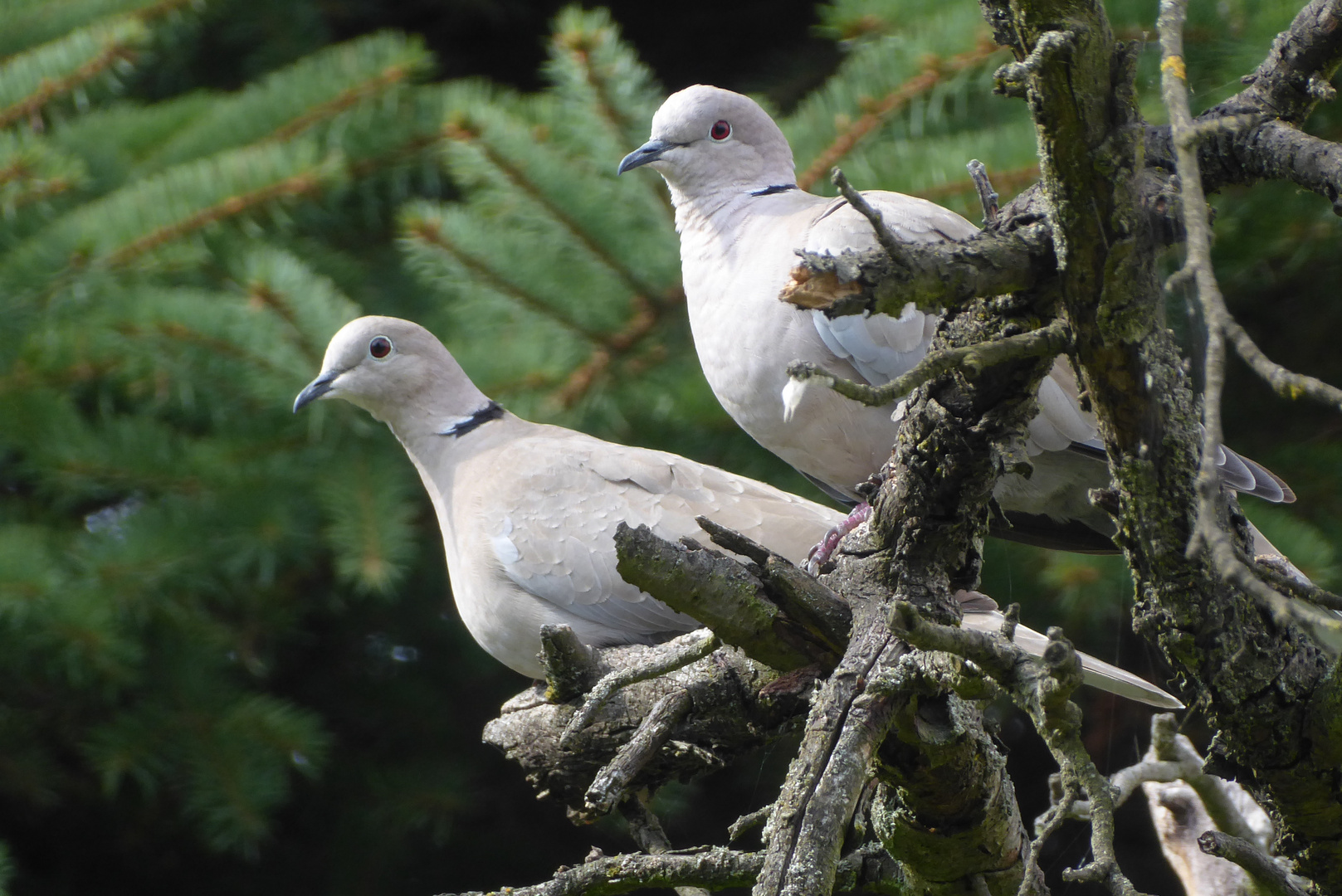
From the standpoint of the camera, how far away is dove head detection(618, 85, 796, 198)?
6.52 feet

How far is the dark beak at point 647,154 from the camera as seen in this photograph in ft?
6.45

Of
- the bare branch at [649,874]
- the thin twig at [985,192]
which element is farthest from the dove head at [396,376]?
the thin twig at [985,192]

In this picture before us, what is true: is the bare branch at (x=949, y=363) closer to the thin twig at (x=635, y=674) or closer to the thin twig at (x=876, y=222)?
the thin twig at (x=876, y=222)

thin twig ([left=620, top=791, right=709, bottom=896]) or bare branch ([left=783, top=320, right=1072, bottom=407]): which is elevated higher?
bare branch ([left=783, top=320, right=1072, bottom=407])

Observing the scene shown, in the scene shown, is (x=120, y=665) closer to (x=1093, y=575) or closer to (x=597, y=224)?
(x=597, y=224)

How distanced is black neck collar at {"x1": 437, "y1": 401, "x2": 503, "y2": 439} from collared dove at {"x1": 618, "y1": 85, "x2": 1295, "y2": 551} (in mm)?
549

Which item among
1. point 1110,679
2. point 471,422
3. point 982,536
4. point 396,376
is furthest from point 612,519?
point 982,536

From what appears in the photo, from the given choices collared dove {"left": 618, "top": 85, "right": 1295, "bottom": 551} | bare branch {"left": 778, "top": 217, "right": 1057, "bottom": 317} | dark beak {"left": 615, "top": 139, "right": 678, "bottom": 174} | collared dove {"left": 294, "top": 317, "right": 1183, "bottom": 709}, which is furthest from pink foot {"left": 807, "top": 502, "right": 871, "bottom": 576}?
dark beak {"left": 615, "top": 139, "right": 678, "bottom": 174}

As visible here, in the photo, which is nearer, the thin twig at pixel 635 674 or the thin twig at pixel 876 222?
the thin twig at pixel 876 222

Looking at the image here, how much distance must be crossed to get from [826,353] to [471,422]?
846mm

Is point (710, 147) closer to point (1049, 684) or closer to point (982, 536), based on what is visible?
point (982, 536)

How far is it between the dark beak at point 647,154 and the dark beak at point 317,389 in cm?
65

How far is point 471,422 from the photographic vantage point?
2.27 metres

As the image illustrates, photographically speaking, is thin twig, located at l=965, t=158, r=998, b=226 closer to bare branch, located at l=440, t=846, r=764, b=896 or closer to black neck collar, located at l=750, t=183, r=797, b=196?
bare branch, located at l=440, t=846, r=764, b=896
